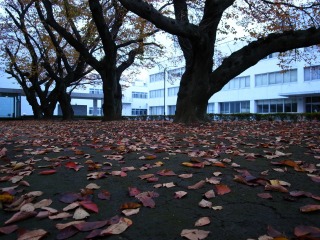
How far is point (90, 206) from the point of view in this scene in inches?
108

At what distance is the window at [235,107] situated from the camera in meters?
47.4

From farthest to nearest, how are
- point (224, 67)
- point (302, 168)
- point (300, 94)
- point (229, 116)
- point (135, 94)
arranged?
1. point (135, 94)
2. point (300, 94)
3. point (229, 116)
4. point (224, 67)
5. point (302, 168)

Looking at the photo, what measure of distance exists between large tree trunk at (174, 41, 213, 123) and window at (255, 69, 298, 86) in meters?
30.8

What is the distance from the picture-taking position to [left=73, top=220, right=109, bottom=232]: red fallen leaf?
233 cm

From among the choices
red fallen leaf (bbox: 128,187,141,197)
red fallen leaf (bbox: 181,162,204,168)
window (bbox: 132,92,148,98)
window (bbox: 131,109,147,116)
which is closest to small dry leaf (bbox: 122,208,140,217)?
red fallen leaf (bbox: 128,187,141,197)

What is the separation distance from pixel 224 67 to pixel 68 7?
35.6ft

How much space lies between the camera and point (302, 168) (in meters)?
3.86

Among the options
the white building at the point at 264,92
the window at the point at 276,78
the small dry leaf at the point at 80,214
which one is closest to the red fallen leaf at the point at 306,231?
the small dry leaf at the point at 80,214

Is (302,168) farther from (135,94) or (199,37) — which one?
→ (135,94)

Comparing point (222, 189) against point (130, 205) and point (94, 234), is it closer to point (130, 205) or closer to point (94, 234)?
point (130, 205)

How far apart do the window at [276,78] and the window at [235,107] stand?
155 inches

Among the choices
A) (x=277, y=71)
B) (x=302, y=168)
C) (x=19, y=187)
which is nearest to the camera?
(x=19, y=187)

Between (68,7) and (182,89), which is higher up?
(68,7)

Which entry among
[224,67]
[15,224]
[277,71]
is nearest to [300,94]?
[277,71]
